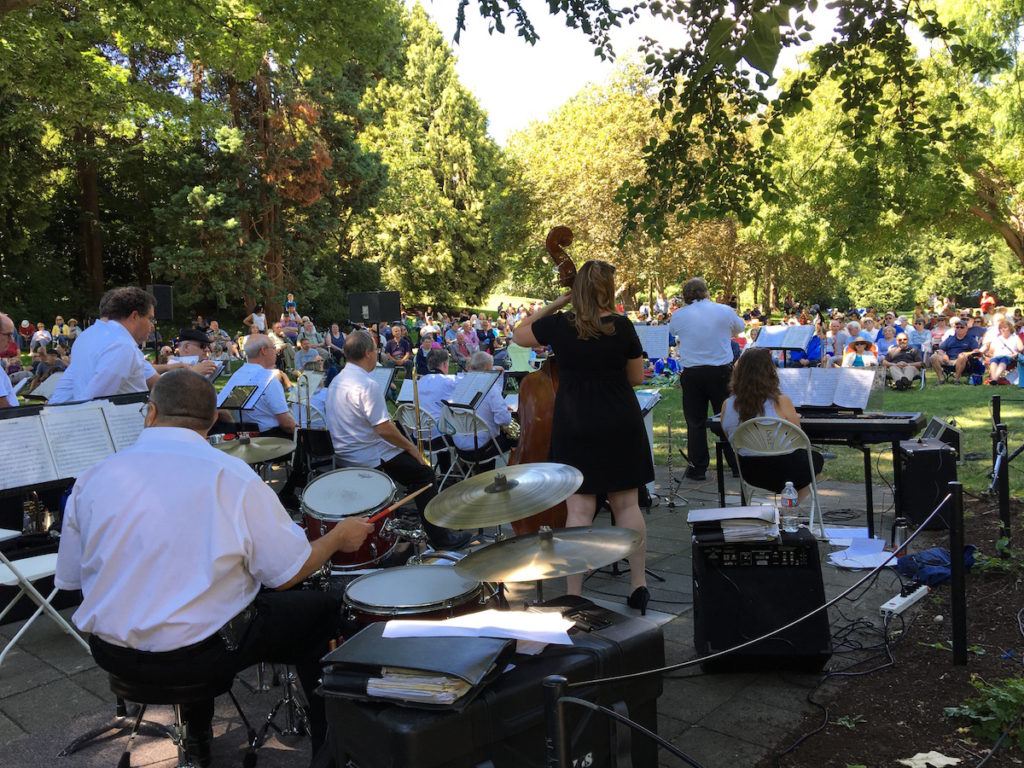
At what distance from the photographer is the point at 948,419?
10289 millimetres

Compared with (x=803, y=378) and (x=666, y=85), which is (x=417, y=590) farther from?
(x=666, y=85)

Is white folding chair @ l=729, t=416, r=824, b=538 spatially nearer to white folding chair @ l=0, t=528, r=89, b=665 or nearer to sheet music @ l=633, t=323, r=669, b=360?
white folding chair @ l=0, t=528, r=89, b=665

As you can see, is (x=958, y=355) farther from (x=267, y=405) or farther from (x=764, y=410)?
(x=267, y=405)

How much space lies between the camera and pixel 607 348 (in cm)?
411

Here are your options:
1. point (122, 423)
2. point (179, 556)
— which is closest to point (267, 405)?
point (122, 423)

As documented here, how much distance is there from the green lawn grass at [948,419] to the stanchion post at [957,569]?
11.3 feet

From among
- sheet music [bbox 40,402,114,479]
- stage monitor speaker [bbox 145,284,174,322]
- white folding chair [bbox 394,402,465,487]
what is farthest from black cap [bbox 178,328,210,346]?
stage monitor speaker [bbox 145,284,174,322]

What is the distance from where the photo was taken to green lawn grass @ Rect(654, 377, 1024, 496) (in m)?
7.69

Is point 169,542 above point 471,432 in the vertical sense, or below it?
above

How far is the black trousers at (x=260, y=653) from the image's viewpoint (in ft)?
8.56

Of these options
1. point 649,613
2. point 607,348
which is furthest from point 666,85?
point 649,613

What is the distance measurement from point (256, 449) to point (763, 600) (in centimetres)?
330

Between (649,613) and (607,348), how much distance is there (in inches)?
58.8

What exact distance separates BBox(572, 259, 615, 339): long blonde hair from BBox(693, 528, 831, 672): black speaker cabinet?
1.16 metres
